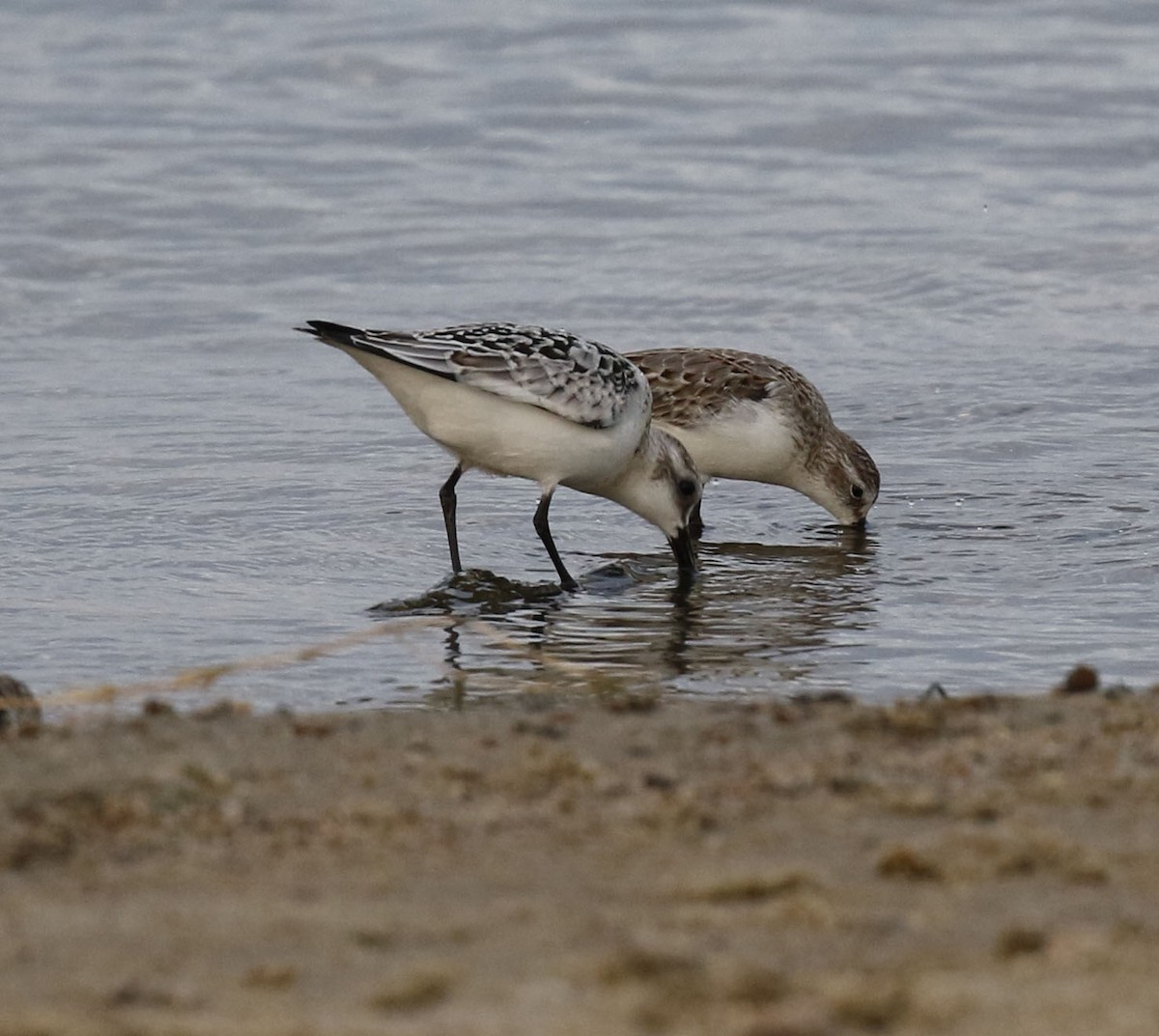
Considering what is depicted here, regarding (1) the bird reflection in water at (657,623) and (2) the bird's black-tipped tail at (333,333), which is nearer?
(1) the bird reflection in water at (657,623)

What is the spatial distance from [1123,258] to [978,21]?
667 cm

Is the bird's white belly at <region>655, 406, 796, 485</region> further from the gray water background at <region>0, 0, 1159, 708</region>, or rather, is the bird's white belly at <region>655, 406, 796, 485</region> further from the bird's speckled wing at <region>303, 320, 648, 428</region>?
the bird's speckled wing at <region>303, 320, 648, 428</region>

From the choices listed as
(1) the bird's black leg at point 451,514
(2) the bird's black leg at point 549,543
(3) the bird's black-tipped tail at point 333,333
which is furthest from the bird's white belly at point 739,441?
(3) the bird's black-tipped tail at point 333,333

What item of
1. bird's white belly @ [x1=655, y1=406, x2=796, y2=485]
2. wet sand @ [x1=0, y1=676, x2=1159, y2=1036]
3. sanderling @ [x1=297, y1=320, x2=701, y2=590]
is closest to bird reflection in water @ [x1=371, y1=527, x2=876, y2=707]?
sanderling @ [x1=297, y1=320, x2=701, y2=590]

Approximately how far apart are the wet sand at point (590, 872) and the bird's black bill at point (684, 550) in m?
3.45

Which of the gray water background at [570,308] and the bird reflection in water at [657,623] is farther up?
the gray water background at [570,308]

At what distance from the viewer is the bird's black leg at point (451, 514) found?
7.77 meters

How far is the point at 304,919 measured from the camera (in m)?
3.01

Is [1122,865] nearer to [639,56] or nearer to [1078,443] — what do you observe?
[1078,443]

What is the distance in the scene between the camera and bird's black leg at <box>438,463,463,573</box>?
306 inches

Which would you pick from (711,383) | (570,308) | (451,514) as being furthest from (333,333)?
(570,308)

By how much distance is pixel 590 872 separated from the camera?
3.26m

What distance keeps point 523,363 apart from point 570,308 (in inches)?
168

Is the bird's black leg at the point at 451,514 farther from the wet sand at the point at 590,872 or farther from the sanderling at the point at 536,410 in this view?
the wet sand at the point at 590,872
